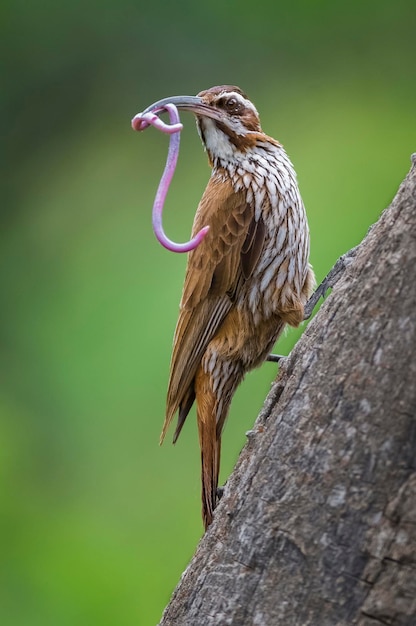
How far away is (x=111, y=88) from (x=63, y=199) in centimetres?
62

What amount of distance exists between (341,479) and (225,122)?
1365mm

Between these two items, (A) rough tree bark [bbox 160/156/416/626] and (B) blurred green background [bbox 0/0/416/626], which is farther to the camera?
(B) blurred green background [bbox 0/0/416/626]

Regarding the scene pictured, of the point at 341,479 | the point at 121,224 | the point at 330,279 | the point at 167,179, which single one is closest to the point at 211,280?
the point at 330,279

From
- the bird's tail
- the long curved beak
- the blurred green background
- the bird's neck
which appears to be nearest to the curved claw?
the long curved beak

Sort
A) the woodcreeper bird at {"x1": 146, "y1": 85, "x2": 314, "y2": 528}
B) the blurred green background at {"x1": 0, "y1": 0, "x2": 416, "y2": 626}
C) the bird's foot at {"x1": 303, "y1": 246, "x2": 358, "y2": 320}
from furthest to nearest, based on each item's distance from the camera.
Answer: the blurred green background at {"x1": 0, "y1": 0, "x2": 416, "y2": 626} → the woodcreeper bird at {"x1": 146, "y1": 85, "x2": 314, "y2": 528} → the bird's foot at {"x1": 303, "y1": 246, "x2": 358, "y2": 320}

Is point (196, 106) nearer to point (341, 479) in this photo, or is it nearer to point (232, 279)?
point (232, 279)

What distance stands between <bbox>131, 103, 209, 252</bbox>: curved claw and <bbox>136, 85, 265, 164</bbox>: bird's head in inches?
26.9

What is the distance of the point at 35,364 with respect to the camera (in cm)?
377

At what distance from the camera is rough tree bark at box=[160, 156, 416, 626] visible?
54.8 inches

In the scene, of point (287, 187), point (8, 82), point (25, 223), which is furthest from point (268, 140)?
point (8, 82)

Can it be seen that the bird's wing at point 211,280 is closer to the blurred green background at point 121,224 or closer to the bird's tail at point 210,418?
the bird's tail at point 210,418

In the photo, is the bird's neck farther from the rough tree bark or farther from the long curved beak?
the rough tree bark

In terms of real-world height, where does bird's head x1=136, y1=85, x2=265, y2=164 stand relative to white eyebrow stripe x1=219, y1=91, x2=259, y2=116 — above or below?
below

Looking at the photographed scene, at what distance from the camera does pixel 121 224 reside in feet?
12.5
